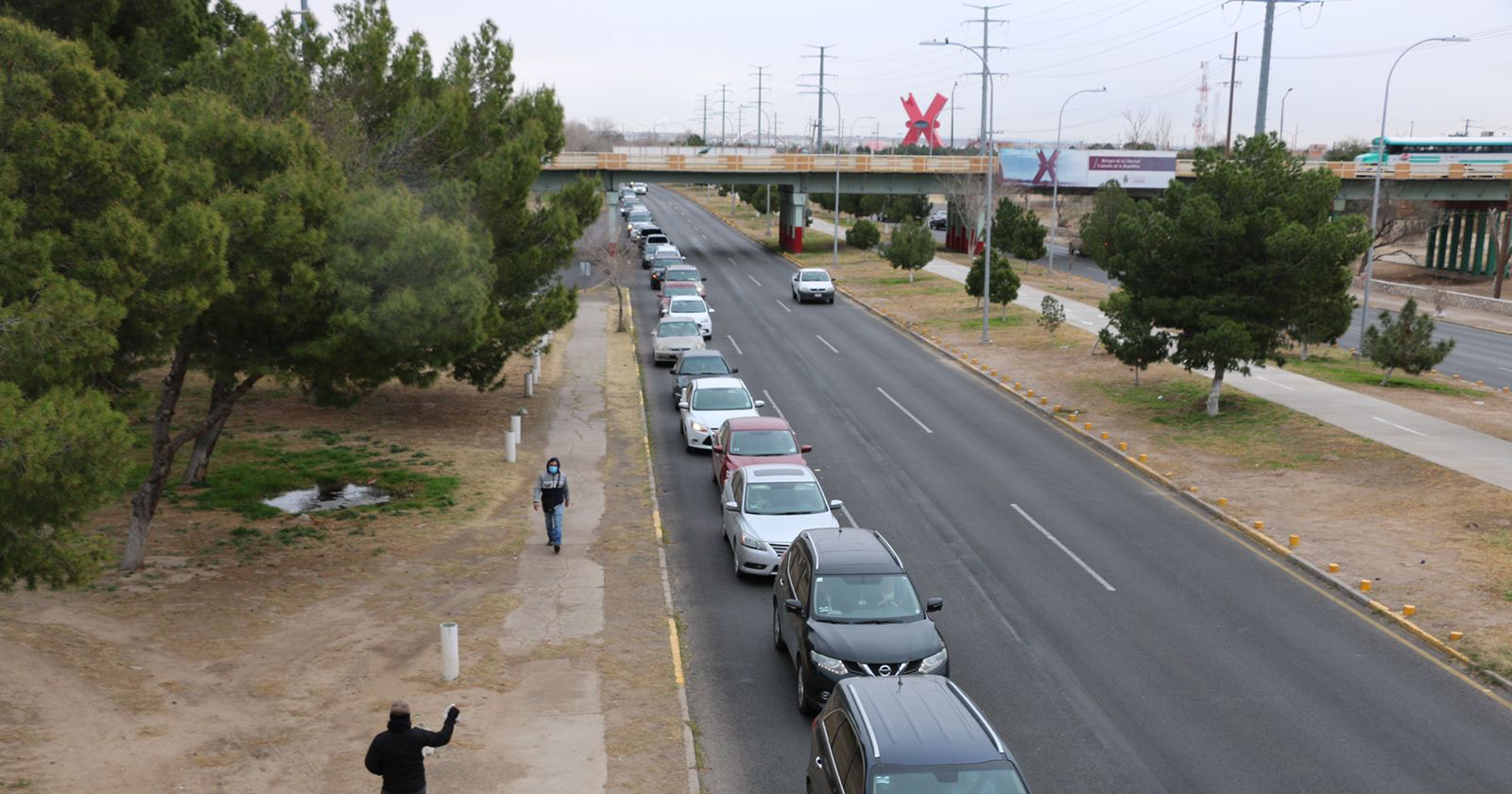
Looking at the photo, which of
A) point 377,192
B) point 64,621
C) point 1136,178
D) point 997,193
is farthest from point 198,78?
point 1136,178

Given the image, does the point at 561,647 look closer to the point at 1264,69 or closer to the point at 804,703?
the point at 804,703

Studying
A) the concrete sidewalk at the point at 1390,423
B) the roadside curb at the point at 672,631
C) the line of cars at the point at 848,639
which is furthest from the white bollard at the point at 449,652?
the concrete sidewalk at the point at 1390,423

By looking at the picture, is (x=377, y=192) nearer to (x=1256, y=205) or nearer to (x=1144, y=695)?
(x=1144, y=695)

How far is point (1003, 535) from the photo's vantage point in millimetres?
19312

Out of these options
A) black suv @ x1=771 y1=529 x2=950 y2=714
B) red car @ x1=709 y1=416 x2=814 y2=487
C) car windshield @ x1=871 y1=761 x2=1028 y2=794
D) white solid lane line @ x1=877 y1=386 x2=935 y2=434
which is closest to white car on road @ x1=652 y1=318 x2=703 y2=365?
white solid lane line @ x1=877 y1=386 x2=935 y2=434

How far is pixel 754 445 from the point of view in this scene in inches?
846

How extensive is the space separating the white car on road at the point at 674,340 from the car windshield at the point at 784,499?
17.7m

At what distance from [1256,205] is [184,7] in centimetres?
2305

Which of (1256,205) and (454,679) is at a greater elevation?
(1256,205)

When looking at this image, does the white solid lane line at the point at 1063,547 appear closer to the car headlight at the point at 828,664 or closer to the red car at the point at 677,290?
the car headlight at the point at 828,664

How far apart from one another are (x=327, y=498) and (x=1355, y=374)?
27196 mm

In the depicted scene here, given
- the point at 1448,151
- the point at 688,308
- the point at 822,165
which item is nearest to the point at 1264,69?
the point at 688,308

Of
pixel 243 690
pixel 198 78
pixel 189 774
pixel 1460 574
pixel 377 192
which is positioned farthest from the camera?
pixel 198 78

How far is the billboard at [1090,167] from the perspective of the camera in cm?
7031
